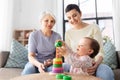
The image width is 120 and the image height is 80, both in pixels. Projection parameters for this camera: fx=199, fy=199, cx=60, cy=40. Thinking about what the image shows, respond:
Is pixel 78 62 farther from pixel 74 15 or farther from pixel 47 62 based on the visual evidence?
pixel 74 15

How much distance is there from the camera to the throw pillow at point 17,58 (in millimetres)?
2816

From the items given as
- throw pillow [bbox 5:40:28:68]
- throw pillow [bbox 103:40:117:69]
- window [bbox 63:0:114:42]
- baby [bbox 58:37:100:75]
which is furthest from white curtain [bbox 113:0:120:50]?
baby [bbox 58:37:100:75]

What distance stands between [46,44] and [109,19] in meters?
2.11

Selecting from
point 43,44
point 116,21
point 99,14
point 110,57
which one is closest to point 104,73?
point 43,44

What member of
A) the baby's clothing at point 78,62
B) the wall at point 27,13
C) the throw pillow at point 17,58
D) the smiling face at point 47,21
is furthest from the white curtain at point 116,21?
the baby's clothing at point 78,62

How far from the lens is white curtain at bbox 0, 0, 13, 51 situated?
3.69 meters

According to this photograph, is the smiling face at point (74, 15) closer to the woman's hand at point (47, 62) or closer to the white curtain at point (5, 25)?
the woman's hand at point (47, 62)

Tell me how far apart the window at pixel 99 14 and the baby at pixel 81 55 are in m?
2.14

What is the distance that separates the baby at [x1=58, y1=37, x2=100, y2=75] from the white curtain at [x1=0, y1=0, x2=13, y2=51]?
91.1 inches

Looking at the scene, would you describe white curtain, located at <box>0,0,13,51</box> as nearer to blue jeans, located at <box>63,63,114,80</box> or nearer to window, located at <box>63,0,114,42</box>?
window, located at <box>63,0,114,42</box>

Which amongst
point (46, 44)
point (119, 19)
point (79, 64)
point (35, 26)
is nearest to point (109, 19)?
point (119, 19)

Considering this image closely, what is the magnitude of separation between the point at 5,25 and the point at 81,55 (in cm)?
245

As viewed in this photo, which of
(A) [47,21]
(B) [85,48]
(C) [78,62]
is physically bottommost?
(C) [78,62]

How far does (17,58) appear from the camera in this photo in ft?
9.36
